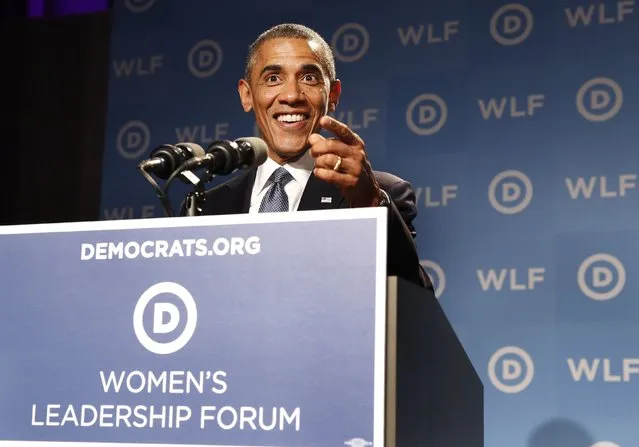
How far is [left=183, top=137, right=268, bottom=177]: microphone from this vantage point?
4.88 feet

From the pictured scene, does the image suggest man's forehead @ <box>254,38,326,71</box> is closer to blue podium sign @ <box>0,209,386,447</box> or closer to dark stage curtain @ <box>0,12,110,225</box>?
blue podium sign @ <box>0,209,386,447</box>

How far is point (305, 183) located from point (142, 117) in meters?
1.77

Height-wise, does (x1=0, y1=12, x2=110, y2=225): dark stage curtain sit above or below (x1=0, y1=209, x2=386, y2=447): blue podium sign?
above

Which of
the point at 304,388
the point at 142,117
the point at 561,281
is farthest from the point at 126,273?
the point at 142,117

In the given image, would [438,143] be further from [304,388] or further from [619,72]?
[304,388]

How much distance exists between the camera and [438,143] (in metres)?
3.36

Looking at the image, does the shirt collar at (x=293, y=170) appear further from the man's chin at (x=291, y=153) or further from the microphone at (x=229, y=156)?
the microphone at (x=229, y=156)

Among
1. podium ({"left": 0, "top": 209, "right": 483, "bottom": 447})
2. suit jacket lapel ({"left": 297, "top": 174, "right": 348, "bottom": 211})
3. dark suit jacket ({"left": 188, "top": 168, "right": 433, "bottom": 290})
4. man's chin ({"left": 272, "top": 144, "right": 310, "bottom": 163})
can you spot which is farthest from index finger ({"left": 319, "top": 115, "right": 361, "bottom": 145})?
man's chin ({"left": 272, "top": 144, "right": 310, "bottom": 163})

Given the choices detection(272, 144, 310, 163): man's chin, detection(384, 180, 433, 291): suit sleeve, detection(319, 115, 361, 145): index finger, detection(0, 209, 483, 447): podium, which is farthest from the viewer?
detection(272, 144, 310, 163): man's chin

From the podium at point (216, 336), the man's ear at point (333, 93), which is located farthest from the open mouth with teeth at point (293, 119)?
the podium at point (216, 336)

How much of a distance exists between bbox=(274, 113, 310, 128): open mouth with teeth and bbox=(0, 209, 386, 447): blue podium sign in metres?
1.04

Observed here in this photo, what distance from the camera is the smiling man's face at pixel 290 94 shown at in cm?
229

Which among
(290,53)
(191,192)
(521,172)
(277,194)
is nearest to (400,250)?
(191,192)

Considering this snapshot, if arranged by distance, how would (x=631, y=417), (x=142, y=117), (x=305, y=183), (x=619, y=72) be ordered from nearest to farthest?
(x=305, y=183)
(x=631, y=417)
(x=619, y=72)
(x=142, y=117)
